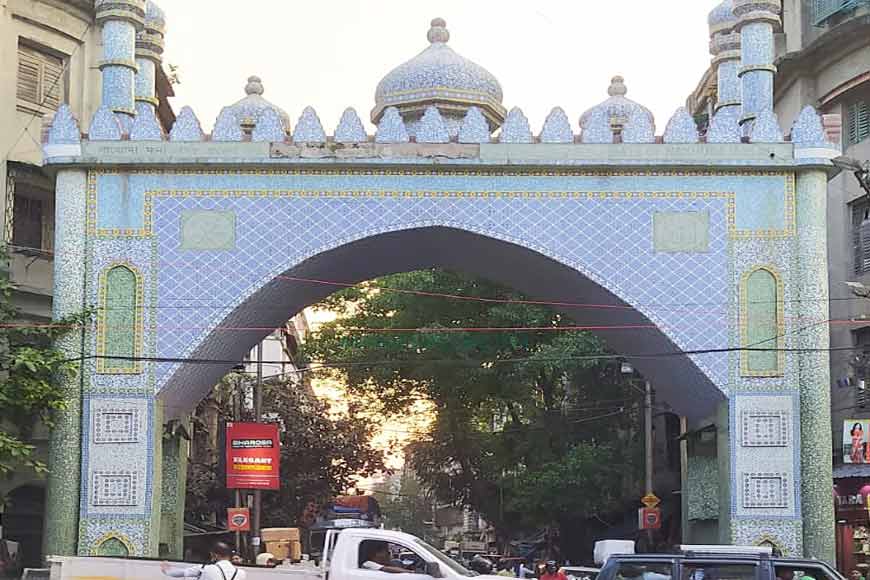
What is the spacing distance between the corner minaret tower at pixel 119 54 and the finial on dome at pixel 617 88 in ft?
32.9

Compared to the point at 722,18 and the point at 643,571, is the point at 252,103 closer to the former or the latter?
the point at 722,18

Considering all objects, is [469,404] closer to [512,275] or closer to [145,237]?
[512,275]

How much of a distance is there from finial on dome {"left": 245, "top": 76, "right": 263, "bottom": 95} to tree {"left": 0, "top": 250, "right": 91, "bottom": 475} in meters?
8.44

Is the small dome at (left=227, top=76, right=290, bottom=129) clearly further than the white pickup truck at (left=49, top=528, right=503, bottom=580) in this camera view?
Yes

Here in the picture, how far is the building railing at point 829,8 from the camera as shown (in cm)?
2473

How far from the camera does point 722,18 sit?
76.0ft

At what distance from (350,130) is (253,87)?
8107mm

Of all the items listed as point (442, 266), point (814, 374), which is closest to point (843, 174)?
point (814, 374)

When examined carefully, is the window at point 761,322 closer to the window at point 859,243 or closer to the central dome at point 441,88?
the window at point 859,243

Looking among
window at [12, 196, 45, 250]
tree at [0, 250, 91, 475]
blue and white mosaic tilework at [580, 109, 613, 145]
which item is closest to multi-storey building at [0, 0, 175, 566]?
window at [12, 196, 45, 250]

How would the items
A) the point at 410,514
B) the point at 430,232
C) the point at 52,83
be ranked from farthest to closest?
1. the point at 410,514
2. the point at 52,83
3. the point at 430,232

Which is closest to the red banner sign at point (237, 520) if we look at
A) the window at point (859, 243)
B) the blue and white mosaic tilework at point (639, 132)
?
the blue and white mosaic tilework at point (639, 132)

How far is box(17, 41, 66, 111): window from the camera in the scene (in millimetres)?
24297

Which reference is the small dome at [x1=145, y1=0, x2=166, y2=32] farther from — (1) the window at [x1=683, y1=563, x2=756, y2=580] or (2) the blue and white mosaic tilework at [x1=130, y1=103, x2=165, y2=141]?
(1) the window at [x1=683, y1=563, x2=756, y2=580]
